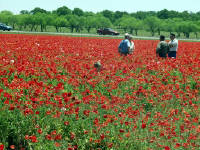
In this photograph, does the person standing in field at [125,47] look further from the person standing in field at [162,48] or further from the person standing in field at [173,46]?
the person standing in field at [173,46]

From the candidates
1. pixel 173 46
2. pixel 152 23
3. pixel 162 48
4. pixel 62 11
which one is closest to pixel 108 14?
pixel 62 11

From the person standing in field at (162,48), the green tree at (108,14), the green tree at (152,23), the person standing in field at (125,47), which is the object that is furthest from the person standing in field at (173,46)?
the green tree at (108,14)

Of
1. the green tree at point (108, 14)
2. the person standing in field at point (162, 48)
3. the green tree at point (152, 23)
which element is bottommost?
the person standing in field at point (162, 48)

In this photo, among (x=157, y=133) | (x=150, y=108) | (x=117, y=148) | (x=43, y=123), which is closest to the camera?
(x=117, y=148)

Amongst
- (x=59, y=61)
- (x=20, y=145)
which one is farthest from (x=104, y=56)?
(x=20, y=145)

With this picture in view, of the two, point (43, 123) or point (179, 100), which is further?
point (179, 100)

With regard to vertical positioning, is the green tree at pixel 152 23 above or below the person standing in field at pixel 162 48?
above

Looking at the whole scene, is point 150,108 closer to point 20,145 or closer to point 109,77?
point 109,77

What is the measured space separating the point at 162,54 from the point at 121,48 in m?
2.05

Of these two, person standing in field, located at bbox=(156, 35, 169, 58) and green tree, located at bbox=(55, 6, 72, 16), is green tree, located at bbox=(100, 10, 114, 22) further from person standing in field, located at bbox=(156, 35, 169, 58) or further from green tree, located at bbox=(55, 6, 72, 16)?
person standing in field, located at bbox=(156, 35, 169, 58)

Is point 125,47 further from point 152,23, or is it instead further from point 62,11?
point 62,11

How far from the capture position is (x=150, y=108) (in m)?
8.14

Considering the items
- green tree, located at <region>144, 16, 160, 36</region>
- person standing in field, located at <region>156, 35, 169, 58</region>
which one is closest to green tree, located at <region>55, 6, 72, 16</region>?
green tree, located at <region>144, 16, 160, 36</region>

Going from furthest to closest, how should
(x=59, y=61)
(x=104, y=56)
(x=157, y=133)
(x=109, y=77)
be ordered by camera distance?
(x=104, y=56) < (x=59, y=61) < (x=109, y=77) < (x=157, y=133)
